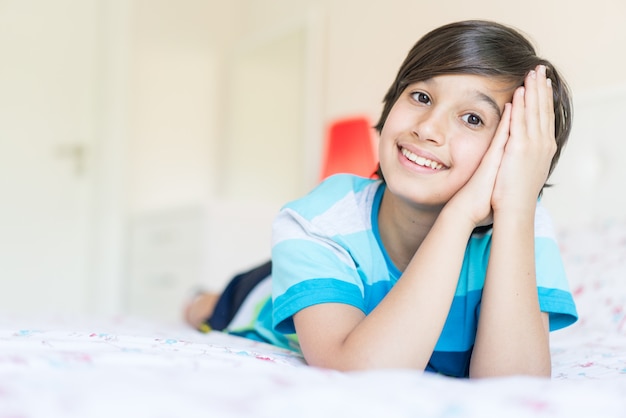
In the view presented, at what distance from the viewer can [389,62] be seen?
97.1 inches

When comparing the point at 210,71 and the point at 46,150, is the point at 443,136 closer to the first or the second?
the point at 46,150

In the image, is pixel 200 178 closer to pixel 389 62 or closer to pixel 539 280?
pixel 389 62

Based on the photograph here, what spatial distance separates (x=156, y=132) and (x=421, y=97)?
8.31 ft

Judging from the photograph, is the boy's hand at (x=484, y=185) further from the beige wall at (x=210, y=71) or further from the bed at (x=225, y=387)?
the beige wall at (x=210, y=71)

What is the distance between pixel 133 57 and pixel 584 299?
7.93 ft

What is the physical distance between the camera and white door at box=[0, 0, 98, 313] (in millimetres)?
3154

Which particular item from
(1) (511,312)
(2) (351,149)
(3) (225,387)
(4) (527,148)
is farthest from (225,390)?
(2) (351,149)

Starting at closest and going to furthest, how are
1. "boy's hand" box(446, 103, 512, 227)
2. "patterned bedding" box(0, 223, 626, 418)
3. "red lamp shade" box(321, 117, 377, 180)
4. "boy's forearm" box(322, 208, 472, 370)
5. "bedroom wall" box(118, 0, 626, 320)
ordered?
1. "patterned bedding" box(0, 223, 626, 418)
2. "boy's forearm" box(322, 208, 472, 370)
3. "boy's hand" box(446, 103, 512, 227)
4. "bedroom wall" box(118, 0, 626, 320)
5. "red lamp shade" box(321, 117, 377, 180)

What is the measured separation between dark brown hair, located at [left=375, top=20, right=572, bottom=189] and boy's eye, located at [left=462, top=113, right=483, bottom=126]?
0.19 feet

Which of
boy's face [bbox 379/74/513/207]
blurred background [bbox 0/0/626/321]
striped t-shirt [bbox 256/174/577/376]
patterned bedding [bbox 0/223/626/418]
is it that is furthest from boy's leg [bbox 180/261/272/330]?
blurred background [bbox 0/0/626/321]

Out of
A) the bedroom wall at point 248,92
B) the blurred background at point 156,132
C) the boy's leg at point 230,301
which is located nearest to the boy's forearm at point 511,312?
the boy's leg at point 230,301

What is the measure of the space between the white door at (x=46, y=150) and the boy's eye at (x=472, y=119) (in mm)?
2502

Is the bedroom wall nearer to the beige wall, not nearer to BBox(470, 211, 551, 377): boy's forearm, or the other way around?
the beige wall

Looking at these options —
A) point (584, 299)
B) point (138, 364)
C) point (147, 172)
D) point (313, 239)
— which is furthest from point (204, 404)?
point (147, 172)
